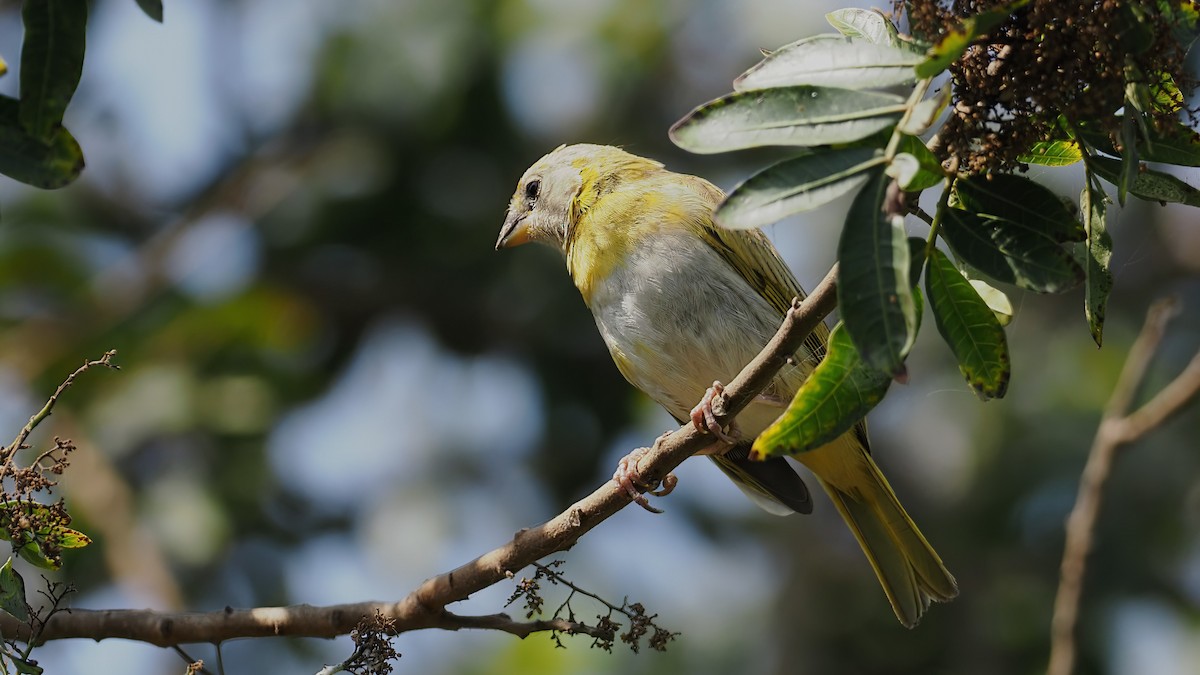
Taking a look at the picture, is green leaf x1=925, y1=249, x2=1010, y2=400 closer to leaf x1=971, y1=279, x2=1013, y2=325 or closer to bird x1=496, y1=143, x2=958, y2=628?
leaf x1=971, y1=279, x2=1013, y2=325

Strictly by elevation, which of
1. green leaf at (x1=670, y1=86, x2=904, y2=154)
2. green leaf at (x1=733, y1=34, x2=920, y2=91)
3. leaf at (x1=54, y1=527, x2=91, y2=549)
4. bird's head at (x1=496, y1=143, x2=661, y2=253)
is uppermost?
bird's head at (x1=496, y1=143, x2=661, y2=253)

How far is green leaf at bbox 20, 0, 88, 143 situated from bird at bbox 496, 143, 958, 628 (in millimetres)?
2250

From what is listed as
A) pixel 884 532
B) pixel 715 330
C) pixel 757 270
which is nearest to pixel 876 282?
pixel 715 330

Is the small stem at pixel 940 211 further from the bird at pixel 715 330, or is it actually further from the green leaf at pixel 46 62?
the bird at pixel 715 330

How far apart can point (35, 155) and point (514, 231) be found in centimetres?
336

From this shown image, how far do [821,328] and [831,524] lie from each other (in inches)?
186

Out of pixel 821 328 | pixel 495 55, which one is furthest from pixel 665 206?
pixel 495 55

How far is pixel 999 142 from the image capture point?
197 cm

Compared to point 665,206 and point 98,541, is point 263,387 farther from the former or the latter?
point 665,206

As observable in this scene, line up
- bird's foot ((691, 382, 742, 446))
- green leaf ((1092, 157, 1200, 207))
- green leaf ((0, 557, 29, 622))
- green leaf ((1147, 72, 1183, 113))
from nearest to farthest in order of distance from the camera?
green leaf ((1147, 72, 1183, 113)) < green leaf ((1092, 157, 1200, 207)) < green leaf ((0, 557, 29, 622)) < bird's foot ((691, 382, 742, 446))

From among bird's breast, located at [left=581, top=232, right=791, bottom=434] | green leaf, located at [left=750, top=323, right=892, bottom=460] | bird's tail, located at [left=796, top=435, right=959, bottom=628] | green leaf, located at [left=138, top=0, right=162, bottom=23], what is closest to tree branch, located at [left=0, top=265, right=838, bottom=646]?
green leaf, located at [left=750, top=323, right=892, bottom=460]

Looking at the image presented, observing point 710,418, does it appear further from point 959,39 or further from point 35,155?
point 35,155

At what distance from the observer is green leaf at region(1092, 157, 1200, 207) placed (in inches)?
83.0

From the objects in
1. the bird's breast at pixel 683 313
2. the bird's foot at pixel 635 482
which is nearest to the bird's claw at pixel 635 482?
the bird's foot at pixel 635 482
